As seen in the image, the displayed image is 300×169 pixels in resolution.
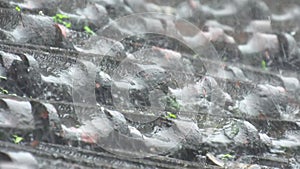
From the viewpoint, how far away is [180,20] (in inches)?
209

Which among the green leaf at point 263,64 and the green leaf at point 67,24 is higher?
the green leaf at point 67,24

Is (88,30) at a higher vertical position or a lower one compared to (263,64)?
higher

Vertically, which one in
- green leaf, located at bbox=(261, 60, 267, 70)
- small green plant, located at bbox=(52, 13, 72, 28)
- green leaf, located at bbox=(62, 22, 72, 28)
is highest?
small green plant, located at bbox=(52, 13, 72, 28)

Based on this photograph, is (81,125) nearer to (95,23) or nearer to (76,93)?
(76,93)

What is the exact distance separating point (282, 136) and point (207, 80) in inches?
25.4

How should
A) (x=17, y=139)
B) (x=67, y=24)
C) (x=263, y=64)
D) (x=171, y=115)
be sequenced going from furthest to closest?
(x=263, y=64), (x=67, y=24), (x=171, y=115), (x=17, y=139)

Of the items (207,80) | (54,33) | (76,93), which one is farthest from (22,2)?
(207,80)

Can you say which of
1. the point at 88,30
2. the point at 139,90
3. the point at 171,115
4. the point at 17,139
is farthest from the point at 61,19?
the point at 17,139

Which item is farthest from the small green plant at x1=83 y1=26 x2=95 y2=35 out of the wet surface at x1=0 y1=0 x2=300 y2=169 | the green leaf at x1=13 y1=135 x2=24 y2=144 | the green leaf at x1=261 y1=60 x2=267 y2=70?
the green leaf at x1=13 y1=135 x2=24 y2=144

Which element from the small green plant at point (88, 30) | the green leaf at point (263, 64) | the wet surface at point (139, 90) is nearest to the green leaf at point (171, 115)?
the wet surface at point (139, 90)

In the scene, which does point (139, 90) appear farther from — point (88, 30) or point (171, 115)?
point (88, 30)

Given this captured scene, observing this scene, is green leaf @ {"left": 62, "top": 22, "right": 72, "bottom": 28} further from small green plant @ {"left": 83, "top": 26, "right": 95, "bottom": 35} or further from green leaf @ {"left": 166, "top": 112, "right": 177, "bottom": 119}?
green leaf @ {"left": 166, "top": 112, "right": 177, "bottom": 119}

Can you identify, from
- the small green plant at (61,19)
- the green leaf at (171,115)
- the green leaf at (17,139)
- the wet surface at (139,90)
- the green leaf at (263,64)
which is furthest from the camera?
the green leaf at (263,64)

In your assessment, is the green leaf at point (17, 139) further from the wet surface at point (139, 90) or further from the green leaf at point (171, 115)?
the green leaf at point (171, 115)
